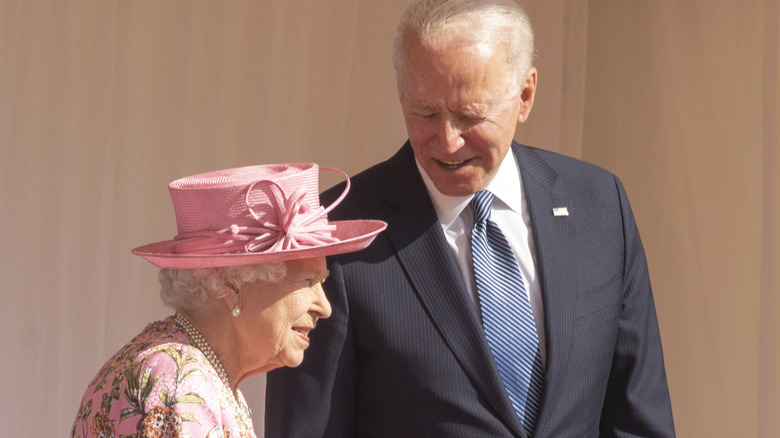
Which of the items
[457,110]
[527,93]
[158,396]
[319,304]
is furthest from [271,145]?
[158,396]

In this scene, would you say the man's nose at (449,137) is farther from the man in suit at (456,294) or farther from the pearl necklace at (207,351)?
the pearl necklace at (207,351)

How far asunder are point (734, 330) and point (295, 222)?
188 cm

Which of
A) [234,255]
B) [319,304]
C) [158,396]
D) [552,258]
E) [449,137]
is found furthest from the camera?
[552,258]

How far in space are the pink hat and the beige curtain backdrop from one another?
1.41 meters

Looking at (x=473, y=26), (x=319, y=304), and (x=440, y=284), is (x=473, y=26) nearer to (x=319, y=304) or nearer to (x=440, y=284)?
(x=440, y=284)

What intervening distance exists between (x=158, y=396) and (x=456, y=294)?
29.3 inches

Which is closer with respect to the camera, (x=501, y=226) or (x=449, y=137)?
(x=449, y=137)

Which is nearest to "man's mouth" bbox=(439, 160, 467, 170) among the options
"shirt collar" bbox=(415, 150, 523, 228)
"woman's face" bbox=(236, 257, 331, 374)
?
"shirt collar" bbox=(415, 150, 523, 228)

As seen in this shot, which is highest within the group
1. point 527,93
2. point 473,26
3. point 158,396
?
point 473,26

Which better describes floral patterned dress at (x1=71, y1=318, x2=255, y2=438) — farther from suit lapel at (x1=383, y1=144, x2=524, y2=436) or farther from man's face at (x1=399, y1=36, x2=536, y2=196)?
man's face at (x1=399, y1=36, x2=536, y2=196)

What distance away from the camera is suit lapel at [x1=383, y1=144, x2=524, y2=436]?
2.10 metres

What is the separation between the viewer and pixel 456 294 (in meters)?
2.14

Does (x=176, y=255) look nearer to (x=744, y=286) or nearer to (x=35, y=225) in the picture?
(x=35, y=225)

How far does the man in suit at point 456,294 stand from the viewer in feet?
6.89
